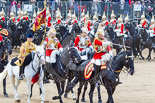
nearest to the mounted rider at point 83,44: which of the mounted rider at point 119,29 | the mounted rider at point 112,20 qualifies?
the mounted rider at point 119,29

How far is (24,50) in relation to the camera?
1401 centimetres

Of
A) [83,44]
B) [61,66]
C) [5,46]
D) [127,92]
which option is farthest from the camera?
[127,92]

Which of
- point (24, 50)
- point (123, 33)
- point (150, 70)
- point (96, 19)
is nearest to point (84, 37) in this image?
point (24, 50)

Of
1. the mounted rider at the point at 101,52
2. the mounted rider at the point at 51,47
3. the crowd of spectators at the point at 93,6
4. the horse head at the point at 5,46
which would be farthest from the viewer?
the crowd of spectators at the point at 93,6

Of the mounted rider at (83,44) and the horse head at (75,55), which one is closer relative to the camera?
the horse head at (75,55)

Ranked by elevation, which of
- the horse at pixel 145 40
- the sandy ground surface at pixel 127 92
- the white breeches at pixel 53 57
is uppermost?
the white breeches at pixel 53 57

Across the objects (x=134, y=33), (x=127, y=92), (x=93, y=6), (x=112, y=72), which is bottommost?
(x=127, y=92)

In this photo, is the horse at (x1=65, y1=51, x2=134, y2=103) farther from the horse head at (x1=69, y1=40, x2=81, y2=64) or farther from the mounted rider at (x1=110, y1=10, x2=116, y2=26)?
the mounted rider at (x1=110, y1=10, x2=116, y2=26)

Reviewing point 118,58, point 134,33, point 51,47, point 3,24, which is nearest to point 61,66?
point 51,47

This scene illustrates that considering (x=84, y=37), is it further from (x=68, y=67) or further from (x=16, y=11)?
(x=16, y=11)

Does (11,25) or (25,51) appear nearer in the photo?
(25,51)

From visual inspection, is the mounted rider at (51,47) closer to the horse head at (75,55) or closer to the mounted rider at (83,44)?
the mounted rider at (83,44)

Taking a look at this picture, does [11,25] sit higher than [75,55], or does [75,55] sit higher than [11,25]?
[11,25]

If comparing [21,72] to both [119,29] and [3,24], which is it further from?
[119,29]
